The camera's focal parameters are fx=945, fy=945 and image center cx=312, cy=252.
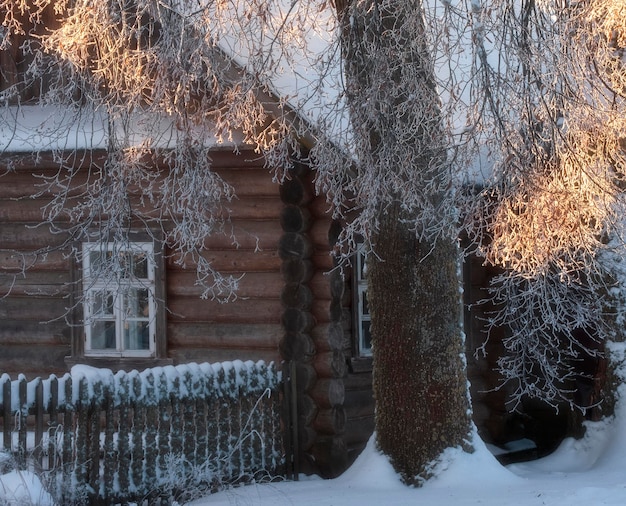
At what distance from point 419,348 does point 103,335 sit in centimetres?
396

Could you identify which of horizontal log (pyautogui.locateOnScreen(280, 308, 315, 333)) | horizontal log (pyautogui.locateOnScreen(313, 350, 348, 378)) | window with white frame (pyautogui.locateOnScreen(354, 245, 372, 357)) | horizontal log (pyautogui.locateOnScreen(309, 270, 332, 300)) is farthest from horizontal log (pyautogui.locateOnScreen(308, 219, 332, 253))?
window with white frame (pyautogui.locateOnScreen(354, 245, 372, 357))

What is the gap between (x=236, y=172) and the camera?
377 inches

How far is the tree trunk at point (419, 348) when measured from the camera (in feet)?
26.2

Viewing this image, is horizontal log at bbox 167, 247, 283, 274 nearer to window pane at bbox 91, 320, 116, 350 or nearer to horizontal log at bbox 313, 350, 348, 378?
horizontal log at bbox 313, 350, 348, 378

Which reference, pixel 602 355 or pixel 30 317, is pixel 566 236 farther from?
pixel 30 317

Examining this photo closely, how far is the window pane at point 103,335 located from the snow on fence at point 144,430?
1.55 m

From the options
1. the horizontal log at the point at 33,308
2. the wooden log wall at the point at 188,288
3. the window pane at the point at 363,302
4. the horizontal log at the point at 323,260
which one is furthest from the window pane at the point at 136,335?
the window pane at the point at 363,302

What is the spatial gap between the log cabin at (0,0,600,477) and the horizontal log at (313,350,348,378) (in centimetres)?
1

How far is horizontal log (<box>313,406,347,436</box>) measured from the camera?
364 inches

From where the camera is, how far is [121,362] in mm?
10047

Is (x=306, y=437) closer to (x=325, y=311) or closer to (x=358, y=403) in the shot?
(x=325, y=311)

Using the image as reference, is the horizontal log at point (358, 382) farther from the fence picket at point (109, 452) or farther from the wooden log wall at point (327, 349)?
the fence picket at point (109, 452)

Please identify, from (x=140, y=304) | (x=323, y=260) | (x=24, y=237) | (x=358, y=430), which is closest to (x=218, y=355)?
(x=140, y=304)

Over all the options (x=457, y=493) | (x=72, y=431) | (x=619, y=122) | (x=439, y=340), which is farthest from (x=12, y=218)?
(x=619, y=122)
